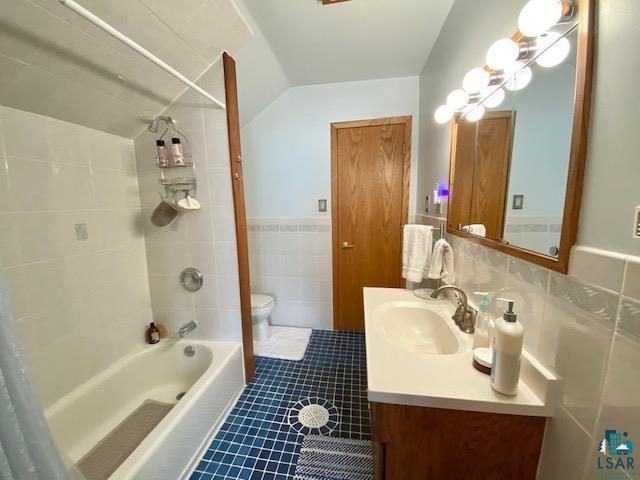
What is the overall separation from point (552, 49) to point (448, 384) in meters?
0.99

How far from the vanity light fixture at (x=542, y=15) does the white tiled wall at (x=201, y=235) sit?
142cm

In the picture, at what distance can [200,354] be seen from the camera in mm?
1660

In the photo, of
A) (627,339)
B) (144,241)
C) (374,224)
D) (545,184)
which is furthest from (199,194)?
(627,339)

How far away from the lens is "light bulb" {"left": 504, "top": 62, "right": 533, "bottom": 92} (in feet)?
2.49

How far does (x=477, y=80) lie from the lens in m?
0.97

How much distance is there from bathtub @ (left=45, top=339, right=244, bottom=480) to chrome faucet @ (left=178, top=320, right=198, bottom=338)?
3.9 inches

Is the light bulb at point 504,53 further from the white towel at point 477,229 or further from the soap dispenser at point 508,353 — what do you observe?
the soap dispenser at point 508,353

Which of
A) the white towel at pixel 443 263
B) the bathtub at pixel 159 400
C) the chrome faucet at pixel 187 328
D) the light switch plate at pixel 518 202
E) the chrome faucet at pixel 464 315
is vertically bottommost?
the bathtub at pixel 159 400

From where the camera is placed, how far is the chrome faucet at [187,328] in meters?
1.60

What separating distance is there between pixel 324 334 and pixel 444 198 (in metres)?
1.72

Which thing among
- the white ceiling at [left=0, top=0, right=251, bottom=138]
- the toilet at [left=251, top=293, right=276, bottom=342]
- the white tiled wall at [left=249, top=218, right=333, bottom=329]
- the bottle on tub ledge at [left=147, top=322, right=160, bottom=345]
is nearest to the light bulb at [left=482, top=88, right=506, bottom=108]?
the white ceiling at [left=0, top=0, right=251, bottom=138]

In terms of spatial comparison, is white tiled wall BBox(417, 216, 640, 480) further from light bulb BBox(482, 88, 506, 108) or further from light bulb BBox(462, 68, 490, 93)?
light bulb BBox(462, 68, 490, 93)

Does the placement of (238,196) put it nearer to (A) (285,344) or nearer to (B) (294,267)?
(B) (294,267)

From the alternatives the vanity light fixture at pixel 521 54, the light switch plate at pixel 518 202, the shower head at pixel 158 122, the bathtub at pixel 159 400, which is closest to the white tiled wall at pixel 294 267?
the bathtub at pixel 159 400
